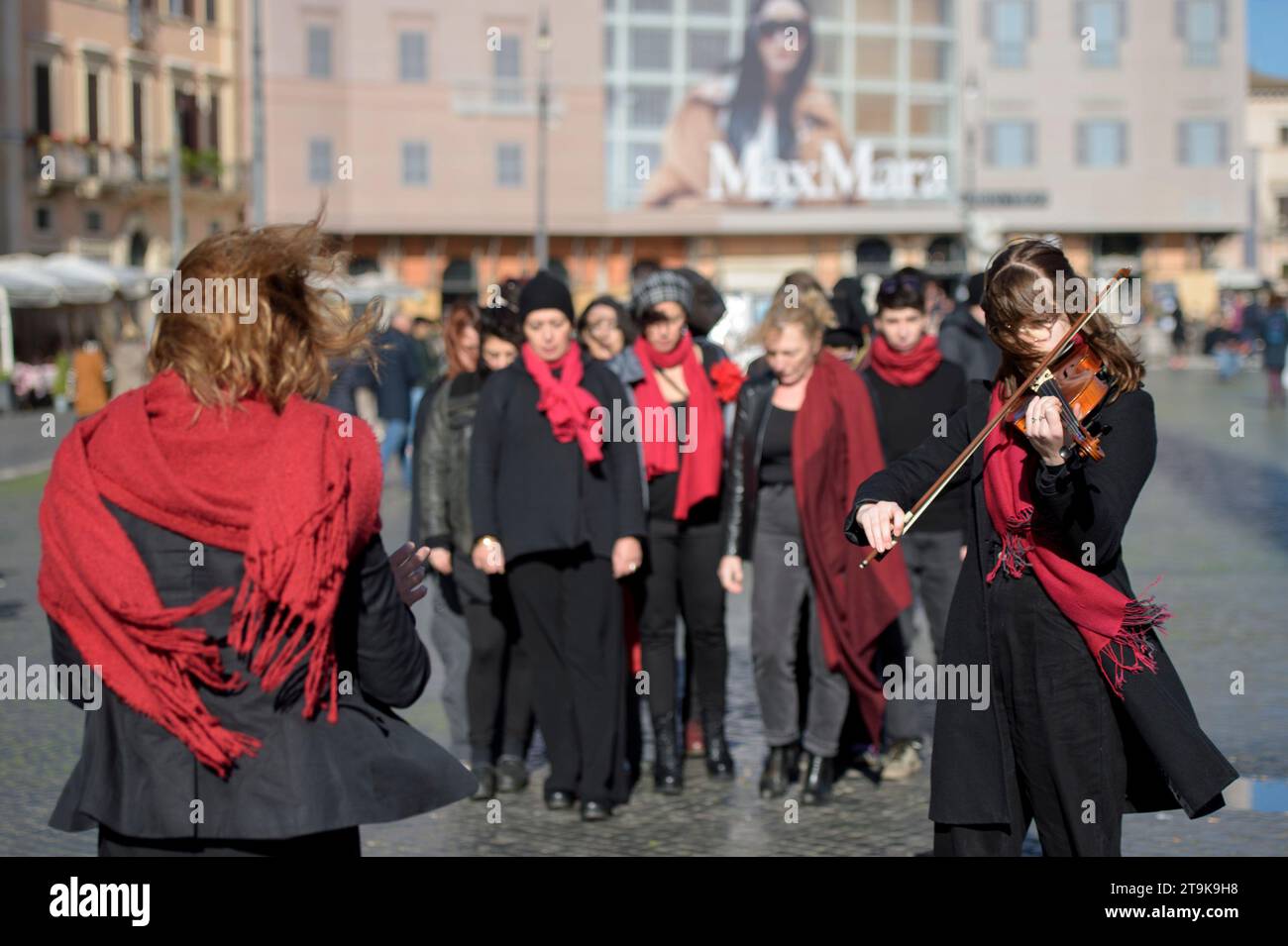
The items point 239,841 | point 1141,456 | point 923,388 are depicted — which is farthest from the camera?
point 923,388

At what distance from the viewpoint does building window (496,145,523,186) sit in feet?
216

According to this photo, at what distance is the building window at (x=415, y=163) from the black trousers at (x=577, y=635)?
193ft

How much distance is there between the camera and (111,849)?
3.44 metres

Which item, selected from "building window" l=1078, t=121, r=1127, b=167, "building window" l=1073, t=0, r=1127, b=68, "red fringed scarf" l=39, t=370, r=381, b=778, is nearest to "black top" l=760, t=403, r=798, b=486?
"red fringed scarf" l=39, t=370, r=381, b=778

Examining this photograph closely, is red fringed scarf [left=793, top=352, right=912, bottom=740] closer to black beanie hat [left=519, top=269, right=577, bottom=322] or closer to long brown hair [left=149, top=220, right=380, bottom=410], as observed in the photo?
black beanie hat [left=519, top=269, right=577, bottom=322]

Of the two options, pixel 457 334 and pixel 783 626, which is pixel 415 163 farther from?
pixel 783 626

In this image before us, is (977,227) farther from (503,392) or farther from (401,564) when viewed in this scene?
(401,564)

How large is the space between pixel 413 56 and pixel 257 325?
63.5 meters

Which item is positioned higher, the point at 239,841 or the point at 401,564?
the point at 401,564

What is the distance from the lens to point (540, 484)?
24.0 ft

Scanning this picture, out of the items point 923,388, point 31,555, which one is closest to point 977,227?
point 31,555

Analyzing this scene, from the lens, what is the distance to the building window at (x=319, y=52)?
64.6 metres

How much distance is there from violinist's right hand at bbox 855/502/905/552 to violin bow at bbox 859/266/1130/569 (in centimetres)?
1
